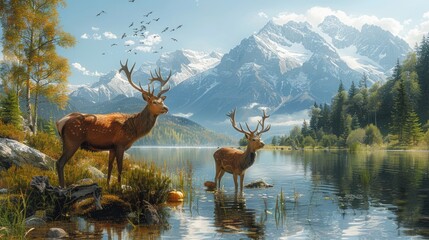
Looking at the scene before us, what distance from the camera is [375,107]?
133 metres

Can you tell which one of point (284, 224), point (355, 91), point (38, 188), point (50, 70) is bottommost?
point (284, 224)

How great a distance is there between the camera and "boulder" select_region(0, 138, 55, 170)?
16984 millimetres

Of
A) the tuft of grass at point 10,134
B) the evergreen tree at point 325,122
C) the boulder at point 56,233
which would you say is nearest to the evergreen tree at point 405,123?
the evergreen tree at point 325,122

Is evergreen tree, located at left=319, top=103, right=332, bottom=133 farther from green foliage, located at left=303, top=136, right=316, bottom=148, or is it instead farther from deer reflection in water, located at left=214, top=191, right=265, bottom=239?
deer reflection in water, located at left=214, top=191, right=265, bottom=239

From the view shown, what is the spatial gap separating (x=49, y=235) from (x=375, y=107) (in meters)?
133

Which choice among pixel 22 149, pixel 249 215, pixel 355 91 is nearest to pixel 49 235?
pixel 249 215

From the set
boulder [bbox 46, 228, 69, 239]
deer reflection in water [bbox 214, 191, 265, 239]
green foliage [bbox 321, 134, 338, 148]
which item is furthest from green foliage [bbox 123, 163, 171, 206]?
green foliage [bbox 321, 134, 338, 148]

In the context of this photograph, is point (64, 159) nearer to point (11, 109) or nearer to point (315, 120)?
point (11, 109)

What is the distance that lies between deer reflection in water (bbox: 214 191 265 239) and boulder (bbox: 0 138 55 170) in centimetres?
701

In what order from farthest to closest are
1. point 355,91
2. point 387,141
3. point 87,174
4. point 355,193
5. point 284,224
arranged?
1. point 355,91
2. point 387,141
3. point 355,193
4. point 87,174
5. point 284,224

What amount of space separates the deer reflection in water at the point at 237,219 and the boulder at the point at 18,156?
7011 mm

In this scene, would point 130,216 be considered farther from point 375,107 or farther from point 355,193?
point 375,107

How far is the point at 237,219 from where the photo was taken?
12.4 m

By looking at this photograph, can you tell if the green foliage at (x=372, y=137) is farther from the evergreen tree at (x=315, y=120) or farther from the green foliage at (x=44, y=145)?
the green foliage at (x=44, y=145)
